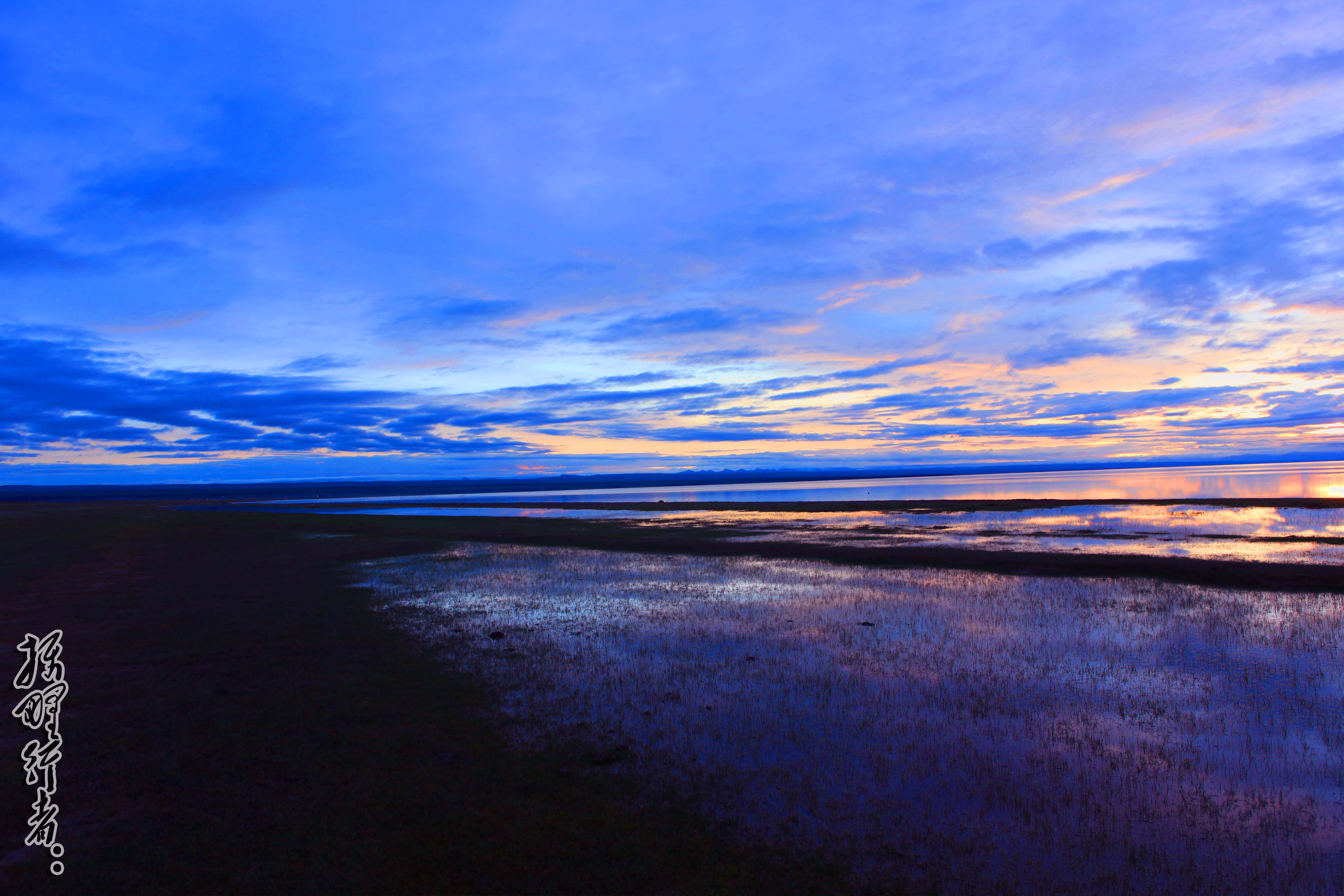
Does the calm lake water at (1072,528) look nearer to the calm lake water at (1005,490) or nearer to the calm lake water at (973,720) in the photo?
the calm lake water at (973,720)

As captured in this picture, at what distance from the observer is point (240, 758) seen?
10.2 m

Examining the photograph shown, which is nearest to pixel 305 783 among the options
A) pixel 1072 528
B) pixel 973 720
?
pixel 973 720

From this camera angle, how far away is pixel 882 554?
3344cm

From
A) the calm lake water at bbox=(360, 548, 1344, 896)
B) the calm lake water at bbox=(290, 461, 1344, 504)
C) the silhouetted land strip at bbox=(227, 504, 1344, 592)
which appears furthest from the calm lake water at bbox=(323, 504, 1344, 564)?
the calm lake water at bbox=(290, 461, 1344, 504)

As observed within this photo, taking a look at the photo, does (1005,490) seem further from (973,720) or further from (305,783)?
(305,783)

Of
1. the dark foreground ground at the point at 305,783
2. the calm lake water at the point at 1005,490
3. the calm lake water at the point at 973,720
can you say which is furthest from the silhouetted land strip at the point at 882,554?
the calm lake water at the point at 1005,490

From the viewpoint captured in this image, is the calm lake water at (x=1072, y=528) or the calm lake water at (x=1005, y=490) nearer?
the calm lake water at (x=1072, y=528)

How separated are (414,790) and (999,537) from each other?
3911 cm

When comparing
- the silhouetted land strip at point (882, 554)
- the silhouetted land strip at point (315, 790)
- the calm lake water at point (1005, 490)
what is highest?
the calm lake water at point (1005, 490)

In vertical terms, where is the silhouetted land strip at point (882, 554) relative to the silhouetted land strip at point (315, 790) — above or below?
above

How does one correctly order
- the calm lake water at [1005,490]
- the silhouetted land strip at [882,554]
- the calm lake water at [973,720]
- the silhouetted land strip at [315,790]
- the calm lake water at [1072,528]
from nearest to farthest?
the silhouetted land strip at [315,790]
the calm lake water at [973,720]
the silhouetted land strip at [882,554]
the calm lake water at [1072,528]
the calm lake water at [1005,490]

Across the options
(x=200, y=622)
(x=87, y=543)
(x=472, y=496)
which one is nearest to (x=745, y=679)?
(x=200, y=622)

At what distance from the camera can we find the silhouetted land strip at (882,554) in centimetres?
2552

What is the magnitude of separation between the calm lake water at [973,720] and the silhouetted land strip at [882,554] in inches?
122
